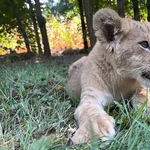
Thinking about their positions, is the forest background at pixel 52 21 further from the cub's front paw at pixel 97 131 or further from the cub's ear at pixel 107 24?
the cub's front paw at pixel 97 131

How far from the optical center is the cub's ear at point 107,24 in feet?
7.68

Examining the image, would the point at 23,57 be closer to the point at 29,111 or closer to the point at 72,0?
the point at 72,0

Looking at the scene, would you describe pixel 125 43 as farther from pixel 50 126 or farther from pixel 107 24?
pixel 50 126

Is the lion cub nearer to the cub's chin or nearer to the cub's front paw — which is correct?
the cub's chin

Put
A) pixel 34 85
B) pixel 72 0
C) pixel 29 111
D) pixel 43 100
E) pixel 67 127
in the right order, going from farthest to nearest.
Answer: pixel 72 0 → pixel 34 85 → pixel 43 100 → pixel 29 111 → pixel 67 127

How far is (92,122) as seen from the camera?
5.44ft

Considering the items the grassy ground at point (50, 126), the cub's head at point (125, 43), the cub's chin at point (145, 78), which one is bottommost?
the grassy ground at point (50, 126)

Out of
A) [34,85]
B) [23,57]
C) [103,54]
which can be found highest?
[103,54]

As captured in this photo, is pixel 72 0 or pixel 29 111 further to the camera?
pixel 72 0

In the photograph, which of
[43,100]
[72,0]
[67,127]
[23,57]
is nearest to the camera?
[67,127]

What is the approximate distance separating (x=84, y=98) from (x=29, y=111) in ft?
1.72

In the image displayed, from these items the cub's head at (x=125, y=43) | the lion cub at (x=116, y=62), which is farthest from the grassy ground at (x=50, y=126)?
the cub's head at (x=125, y=43)

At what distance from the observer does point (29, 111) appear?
2225 millimetres

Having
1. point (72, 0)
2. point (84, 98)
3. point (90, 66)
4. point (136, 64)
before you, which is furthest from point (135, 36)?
point (72, 0)
